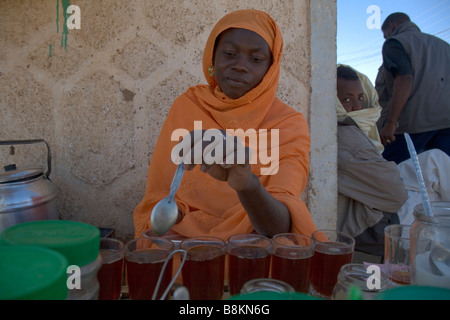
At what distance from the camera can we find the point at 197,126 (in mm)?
1618

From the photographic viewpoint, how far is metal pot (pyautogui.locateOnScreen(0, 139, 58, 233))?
3.44ft

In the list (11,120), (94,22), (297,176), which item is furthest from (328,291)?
(11,120)

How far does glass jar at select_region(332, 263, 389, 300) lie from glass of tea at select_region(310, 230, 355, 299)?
93mm

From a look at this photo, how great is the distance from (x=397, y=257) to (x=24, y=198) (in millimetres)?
1191

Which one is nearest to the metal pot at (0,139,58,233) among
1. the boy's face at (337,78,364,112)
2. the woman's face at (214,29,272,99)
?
the woman's face at (214,29,272,99)

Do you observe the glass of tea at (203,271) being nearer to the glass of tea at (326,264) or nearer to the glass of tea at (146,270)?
the glass of tea at (146,270)

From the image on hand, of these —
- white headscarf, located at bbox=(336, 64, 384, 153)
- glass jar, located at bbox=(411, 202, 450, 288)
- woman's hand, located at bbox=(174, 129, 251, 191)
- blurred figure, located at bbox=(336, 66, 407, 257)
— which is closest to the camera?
glass jar, located at bbox=(411, 202, 450, 288)

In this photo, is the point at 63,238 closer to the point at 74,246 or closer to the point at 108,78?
the point at 74,246

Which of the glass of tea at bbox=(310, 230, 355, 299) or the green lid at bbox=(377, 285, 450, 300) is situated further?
the glass of tea at bbox=(310, 230, 355, 299)

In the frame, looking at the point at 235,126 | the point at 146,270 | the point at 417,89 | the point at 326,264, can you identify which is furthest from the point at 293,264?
the point at 417,89

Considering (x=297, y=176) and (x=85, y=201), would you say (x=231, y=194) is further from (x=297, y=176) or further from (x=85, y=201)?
(x=85, y=201)

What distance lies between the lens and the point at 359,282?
64 centimetres

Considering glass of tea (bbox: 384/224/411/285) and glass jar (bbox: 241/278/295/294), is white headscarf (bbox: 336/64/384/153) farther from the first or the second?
glass jar (bbox: 241/278/295/294)

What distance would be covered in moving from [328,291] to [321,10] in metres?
1.88
